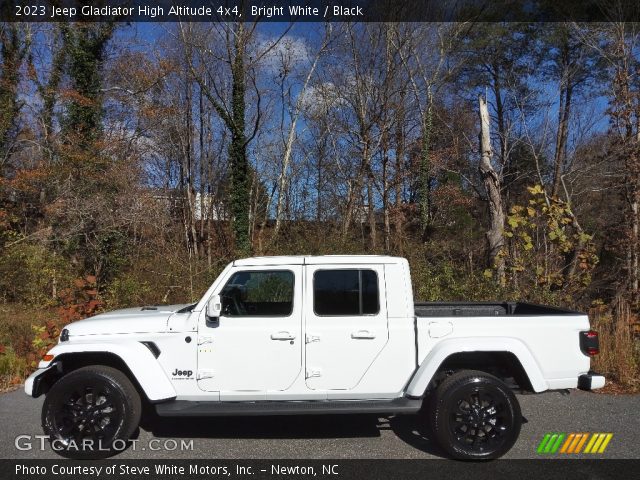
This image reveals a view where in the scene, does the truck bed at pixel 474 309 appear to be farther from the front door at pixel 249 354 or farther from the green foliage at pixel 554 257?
the green foliage at pixel 554 257

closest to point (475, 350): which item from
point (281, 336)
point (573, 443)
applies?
point (573, 443)

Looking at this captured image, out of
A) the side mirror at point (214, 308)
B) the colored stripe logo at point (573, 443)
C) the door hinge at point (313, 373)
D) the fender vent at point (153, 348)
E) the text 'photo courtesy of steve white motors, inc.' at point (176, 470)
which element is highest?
the side mirror at point (214, 308)

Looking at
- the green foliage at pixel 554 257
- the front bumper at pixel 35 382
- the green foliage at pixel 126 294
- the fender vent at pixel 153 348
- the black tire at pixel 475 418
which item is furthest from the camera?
the green foliage at pixel 126 294

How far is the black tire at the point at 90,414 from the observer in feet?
14.6

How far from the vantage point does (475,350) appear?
449cm

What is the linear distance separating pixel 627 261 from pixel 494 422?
846 centimetres

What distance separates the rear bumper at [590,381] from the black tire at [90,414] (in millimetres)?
3900

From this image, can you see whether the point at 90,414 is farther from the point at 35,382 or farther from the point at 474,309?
the point at 474,309

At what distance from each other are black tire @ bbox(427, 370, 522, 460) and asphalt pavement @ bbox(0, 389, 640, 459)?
27cm

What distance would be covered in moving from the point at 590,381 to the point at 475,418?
1047 millimetres

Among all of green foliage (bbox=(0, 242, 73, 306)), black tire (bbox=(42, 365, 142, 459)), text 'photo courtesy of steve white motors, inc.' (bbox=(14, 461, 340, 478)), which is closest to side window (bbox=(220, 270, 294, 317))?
black tire (bbox=(42, 365, 142, 459))

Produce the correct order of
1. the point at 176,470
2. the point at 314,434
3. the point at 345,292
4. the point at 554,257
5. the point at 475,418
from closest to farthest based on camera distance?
1. the point at 176,470
2. the point at 475,418
3. the point at 345,292
4. the point at 314,434
5. the point at 554,257

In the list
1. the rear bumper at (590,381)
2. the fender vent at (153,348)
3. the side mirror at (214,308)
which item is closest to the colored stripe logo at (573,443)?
the rear bumper at (590,381)

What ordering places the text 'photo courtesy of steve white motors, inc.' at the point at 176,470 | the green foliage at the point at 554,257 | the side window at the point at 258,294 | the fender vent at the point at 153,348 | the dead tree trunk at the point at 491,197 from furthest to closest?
the dead tree trunk at the point at 491,197 → the green foliage at the point at 554,257 → the side window at the point at 258,294 → the fender vent at the point at 153,348 → the text 'photo courtesy of steve white motors, inc.' at the point at 176,470
